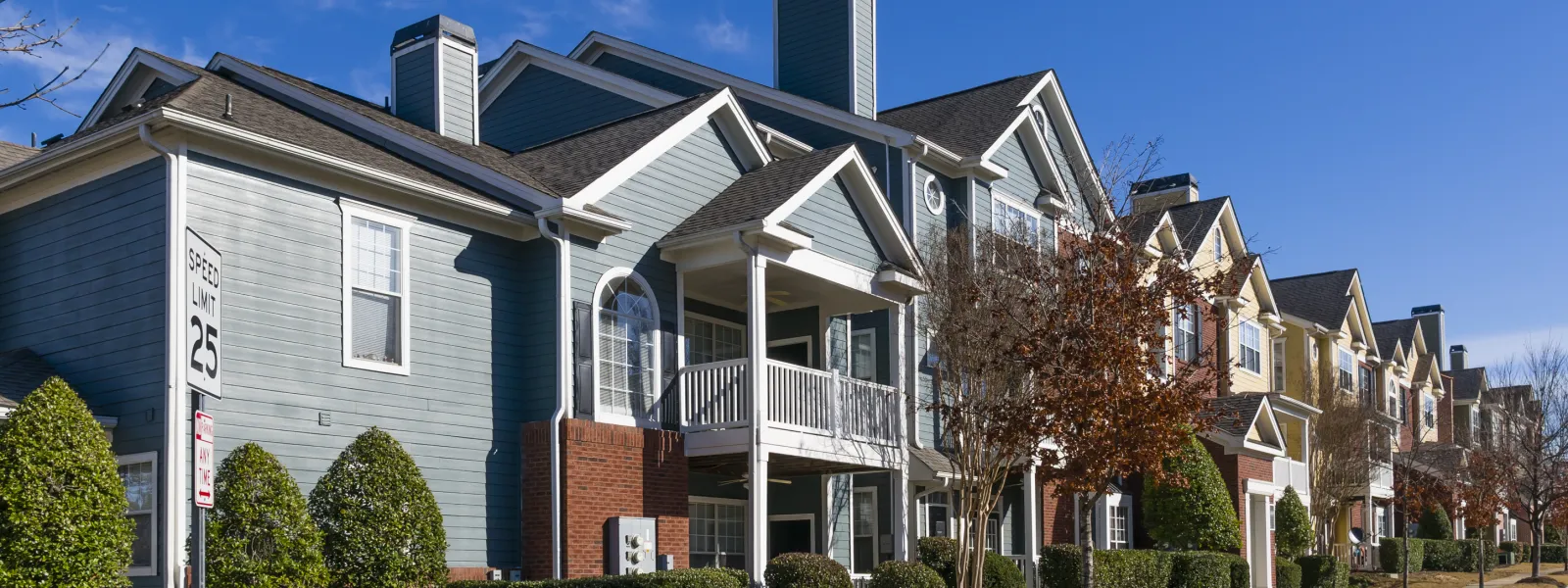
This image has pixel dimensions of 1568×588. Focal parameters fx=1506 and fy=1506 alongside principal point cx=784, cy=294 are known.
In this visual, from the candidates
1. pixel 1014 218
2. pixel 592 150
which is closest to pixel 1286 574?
pixel 1014 218

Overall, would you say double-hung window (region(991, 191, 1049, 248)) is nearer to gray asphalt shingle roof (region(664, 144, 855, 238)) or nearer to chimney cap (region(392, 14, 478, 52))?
gray asphalt shingle roof (region(664, 144, 855, 238))

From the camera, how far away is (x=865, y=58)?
28203 millimetres

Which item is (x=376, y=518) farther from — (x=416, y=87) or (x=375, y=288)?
(x=416, y=87)

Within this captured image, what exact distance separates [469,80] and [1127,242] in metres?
9.75

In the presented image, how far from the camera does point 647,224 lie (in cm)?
2034

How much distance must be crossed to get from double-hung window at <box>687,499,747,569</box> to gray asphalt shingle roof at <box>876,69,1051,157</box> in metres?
8.00

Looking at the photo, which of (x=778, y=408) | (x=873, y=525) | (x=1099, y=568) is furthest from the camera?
(x=873, y=525)

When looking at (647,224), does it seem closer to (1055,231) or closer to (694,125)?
(694,125)

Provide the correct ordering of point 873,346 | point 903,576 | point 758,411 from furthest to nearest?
point 873,346
point 903,576
point 758,411

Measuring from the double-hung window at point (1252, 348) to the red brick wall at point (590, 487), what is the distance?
26.9 m

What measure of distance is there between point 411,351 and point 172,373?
10.7 ft

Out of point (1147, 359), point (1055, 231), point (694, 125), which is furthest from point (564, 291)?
point (1055, 231)

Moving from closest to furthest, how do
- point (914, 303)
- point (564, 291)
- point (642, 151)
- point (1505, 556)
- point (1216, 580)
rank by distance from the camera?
point (564, 291) < point (642, 151) < point (914, 303) < point (1216, 580) < point (1505, 556)

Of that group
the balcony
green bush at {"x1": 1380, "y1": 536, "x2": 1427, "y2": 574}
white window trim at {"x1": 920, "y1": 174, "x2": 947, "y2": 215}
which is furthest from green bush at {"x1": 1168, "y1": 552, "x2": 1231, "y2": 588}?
green bush at {"x1": 1380, "y1": 536, "x2": 1427, "y2": 574}
